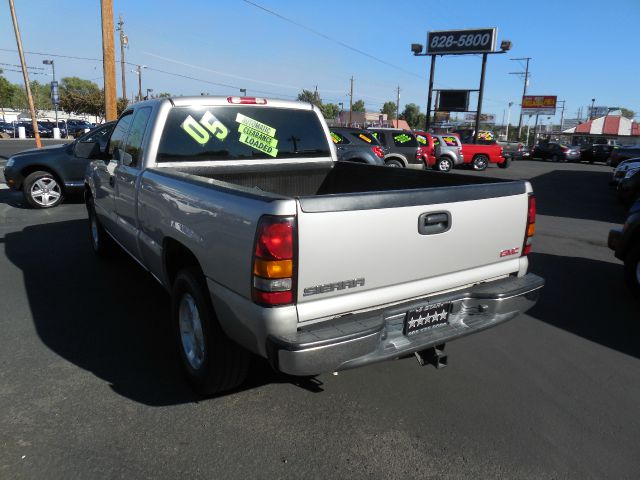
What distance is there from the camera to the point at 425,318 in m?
2.78

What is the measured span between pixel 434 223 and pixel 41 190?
9462 mm

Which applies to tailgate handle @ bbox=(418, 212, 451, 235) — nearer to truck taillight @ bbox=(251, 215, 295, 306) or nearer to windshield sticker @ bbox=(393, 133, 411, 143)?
truck taillight @ bbox=(251, 215, 295, 306)

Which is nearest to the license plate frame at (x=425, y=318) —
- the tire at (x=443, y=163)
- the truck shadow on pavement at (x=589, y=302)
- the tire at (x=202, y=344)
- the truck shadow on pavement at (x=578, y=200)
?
the tire at (x=202, y=344)

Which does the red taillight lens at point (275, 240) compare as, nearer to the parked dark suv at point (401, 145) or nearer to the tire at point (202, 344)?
the tire at point (202, 344)

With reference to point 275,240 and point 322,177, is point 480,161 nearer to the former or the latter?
point 322,177

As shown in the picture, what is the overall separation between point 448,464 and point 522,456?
426 millimetres

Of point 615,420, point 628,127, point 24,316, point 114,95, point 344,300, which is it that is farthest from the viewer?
point 628,127

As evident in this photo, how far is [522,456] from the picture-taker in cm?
260

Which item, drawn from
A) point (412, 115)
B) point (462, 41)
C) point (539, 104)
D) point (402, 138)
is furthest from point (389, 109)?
point (402, 138)

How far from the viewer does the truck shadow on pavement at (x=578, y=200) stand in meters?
11.1

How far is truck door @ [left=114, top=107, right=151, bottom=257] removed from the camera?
395 centimetres

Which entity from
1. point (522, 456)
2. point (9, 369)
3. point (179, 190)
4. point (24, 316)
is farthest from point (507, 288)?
→ point (24, 316)

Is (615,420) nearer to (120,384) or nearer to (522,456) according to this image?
(522,456)

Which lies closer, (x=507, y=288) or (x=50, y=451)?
(x=50, y=451)
